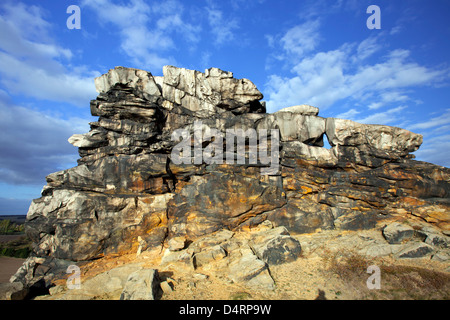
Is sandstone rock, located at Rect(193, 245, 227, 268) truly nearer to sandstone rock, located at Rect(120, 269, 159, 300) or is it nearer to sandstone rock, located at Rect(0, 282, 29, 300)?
sandstone rock, located at Rect(120, 269, 159, 300)

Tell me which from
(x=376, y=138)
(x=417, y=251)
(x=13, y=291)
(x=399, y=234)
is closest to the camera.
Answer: (x=13, y=291)

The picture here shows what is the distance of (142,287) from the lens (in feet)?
35.8

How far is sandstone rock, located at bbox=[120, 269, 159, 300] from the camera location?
1048 cm

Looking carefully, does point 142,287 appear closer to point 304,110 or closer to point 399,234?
point 399,234

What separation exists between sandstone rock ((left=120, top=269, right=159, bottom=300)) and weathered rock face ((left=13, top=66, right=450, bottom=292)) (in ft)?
12.7

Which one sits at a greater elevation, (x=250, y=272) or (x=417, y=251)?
(x=417, y=251)

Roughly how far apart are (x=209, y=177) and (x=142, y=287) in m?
10.6

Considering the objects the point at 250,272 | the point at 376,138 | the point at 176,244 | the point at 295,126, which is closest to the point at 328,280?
the point at 250,272

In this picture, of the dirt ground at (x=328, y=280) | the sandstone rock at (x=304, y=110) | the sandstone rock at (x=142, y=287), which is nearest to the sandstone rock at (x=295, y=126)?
the sandstone rock at (x=304, y=110)

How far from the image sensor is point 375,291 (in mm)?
10766
